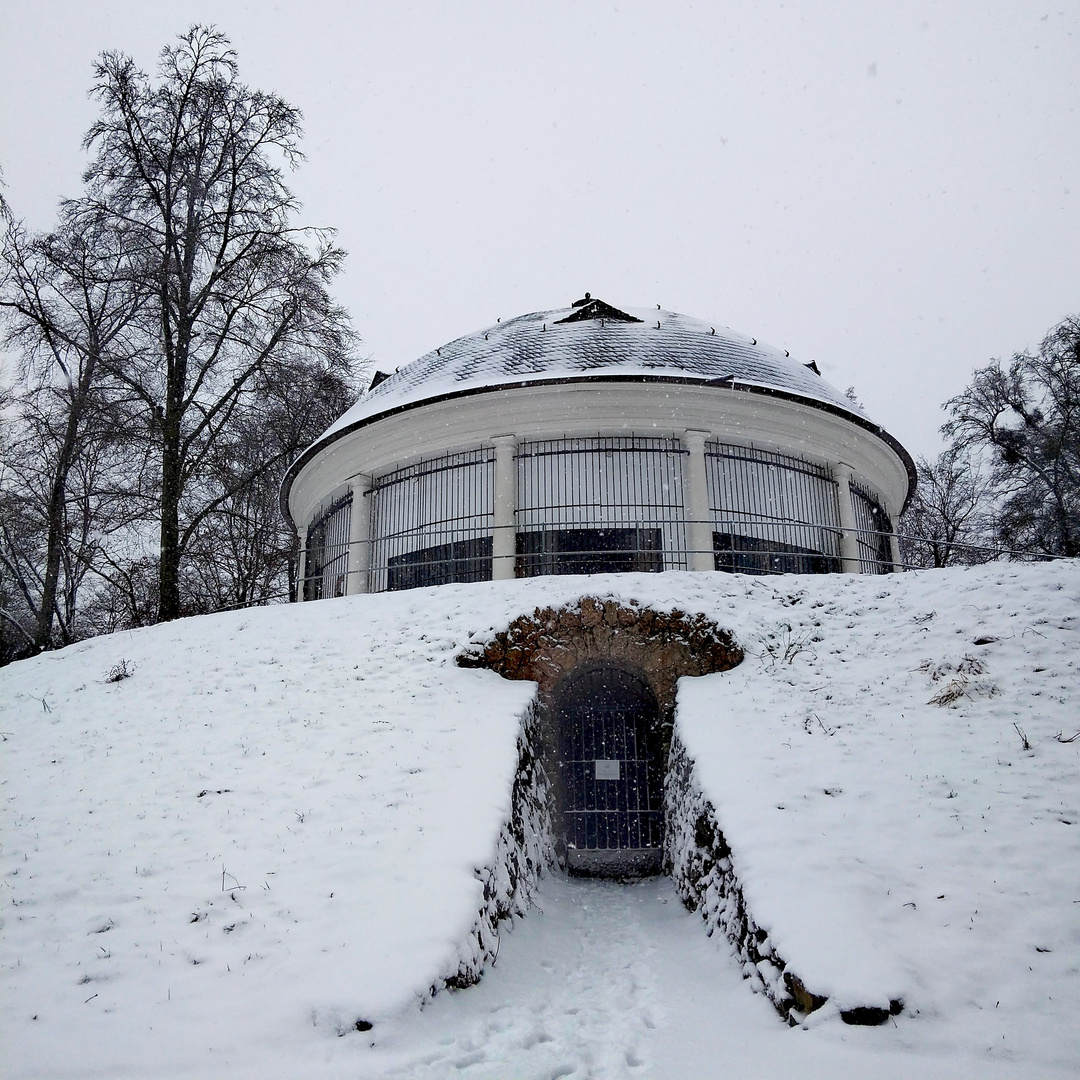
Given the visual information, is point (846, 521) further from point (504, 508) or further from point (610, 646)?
point (610, 646)

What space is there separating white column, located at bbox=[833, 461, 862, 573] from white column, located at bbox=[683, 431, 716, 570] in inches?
114

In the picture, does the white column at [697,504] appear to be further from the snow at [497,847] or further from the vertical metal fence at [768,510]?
the snow at [497,847]

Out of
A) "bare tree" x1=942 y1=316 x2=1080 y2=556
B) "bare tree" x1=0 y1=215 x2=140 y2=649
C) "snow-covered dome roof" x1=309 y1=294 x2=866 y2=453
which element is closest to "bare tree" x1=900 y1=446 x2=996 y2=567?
"bare tree" x1=942 y1=316 x2=1080 y2=556

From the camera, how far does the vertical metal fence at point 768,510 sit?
13.6m

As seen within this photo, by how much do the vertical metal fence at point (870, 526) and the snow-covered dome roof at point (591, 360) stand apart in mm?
1684

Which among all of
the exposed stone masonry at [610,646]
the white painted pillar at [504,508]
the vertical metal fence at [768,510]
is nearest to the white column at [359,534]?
the white painted pillar at [504,508]

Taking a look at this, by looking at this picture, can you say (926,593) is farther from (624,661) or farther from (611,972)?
(611,972)

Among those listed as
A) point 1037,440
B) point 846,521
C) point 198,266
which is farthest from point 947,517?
point 198,266

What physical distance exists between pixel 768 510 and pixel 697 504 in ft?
4.93

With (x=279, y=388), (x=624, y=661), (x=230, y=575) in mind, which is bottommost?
(x=624, y=661)

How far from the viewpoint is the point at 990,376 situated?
23.1 meters

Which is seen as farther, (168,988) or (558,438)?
(558,438)

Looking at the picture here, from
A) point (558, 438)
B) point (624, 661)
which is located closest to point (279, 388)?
point (558, 438)

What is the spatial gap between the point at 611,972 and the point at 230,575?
1942cm
